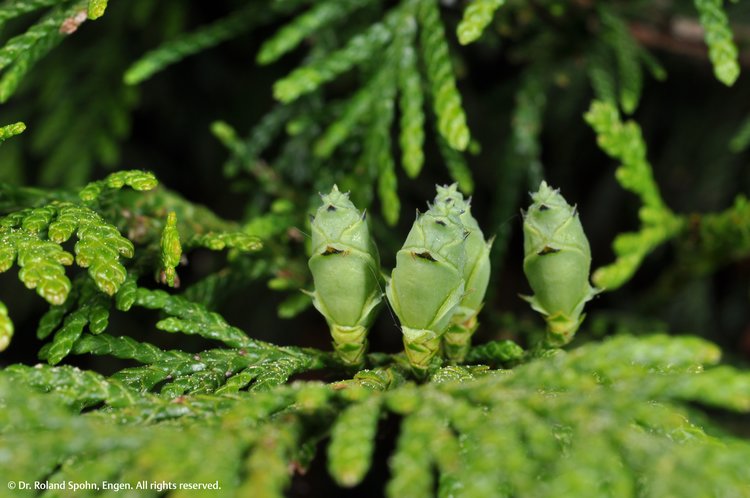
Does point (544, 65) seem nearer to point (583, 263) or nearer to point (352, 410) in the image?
point (583, 263)

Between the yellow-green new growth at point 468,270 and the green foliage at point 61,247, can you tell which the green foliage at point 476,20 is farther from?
the green foliage at point 61,247

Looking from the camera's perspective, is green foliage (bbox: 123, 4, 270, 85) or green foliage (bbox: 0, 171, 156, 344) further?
green foliage (bbox: 123, 4, 270, 85)

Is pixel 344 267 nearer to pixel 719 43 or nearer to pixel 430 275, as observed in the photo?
pixel 430 275

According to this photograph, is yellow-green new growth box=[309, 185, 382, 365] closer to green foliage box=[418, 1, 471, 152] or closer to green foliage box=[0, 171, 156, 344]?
green foliage box=[0, 171, 156, 344]

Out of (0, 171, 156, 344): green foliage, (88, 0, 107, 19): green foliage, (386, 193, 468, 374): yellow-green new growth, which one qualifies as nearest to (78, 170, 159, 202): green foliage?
(0, 171, 156, 344): green foliage

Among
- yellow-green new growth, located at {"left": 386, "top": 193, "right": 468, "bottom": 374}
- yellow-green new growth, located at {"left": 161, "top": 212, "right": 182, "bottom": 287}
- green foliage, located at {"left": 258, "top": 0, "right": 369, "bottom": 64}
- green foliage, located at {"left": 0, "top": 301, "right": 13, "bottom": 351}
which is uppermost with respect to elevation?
green foliage, located at {"left": 258, "top": 0, "right": 369, "bottom": 64}

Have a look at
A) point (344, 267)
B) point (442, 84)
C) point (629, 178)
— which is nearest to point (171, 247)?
point (344, 267)

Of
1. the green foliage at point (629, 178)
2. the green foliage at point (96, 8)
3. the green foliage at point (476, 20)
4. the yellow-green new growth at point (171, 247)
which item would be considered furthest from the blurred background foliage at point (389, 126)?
the green foliage at point (96, 8)
